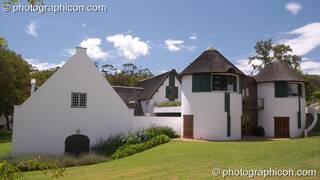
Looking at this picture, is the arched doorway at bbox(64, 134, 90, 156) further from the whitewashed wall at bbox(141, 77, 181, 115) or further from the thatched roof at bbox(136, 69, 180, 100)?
the thatched roof at bbox(136, 69, 180, 100)

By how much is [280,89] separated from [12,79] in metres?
35.9

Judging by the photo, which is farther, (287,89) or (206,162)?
(287,89)

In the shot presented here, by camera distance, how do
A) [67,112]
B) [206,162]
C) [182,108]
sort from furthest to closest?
[182,108] < [67,112] < [206,162]

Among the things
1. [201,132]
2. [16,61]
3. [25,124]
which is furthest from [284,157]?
[16,61]

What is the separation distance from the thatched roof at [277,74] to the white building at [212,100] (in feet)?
14.5

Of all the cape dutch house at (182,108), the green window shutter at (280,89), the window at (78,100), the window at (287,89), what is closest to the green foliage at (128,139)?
the cape dutch house at (182,108)

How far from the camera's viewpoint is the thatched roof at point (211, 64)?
30.3 m

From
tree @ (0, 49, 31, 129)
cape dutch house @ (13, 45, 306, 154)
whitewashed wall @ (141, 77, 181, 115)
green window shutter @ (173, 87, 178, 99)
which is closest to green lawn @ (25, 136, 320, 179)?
cape dutch house @ (13, 45, 306, 154)

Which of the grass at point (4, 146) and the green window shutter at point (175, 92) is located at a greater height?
the green window shutter at point (175, 92)

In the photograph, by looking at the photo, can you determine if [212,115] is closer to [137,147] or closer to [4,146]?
[137,147]

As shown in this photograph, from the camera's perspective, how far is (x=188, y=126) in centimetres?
3084

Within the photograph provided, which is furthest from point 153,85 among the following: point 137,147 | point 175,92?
point 137,147

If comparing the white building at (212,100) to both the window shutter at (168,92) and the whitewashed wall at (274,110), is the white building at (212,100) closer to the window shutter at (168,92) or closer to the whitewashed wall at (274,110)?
the whitewashed wall at (274,110)

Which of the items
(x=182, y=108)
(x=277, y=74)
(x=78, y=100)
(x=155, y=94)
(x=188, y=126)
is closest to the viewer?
(x=188, y=126)
